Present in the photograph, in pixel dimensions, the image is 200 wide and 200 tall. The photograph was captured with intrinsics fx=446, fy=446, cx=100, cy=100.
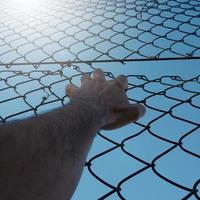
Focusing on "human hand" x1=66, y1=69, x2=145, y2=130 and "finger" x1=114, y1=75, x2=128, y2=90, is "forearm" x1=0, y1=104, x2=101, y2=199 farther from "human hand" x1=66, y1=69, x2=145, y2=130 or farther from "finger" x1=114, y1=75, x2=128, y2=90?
"finger" x1=114, y1=75, x2=128, y2=90

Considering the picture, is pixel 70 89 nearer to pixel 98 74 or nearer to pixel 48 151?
pixel 98 74

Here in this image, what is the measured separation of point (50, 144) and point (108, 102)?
1.49 ft

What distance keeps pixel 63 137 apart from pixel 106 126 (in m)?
0.36

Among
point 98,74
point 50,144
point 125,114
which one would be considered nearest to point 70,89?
point 98,74

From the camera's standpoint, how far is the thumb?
4.57 feet

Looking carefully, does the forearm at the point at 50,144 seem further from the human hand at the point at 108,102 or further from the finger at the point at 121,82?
the finger at the point at 121,82

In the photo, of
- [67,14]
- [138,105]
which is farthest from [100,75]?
[67,14]

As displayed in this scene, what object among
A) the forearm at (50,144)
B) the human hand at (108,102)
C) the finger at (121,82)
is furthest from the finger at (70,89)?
the forearm at (50,144)

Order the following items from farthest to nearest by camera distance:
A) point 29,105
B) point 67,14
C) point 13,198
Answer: point 67,14 → point 29,105 → point 13,198

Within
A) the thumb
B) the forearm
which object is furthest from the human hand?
the forearm

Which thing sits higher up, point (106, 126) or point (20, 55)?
point (106, 126)

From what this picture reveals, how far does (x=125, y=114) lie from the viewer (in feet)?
4.63

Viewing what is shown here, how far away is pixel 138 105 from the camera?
55.0 inches

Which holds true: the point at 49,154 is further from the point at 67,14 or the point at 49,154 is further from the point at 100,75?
the point at 67,14
